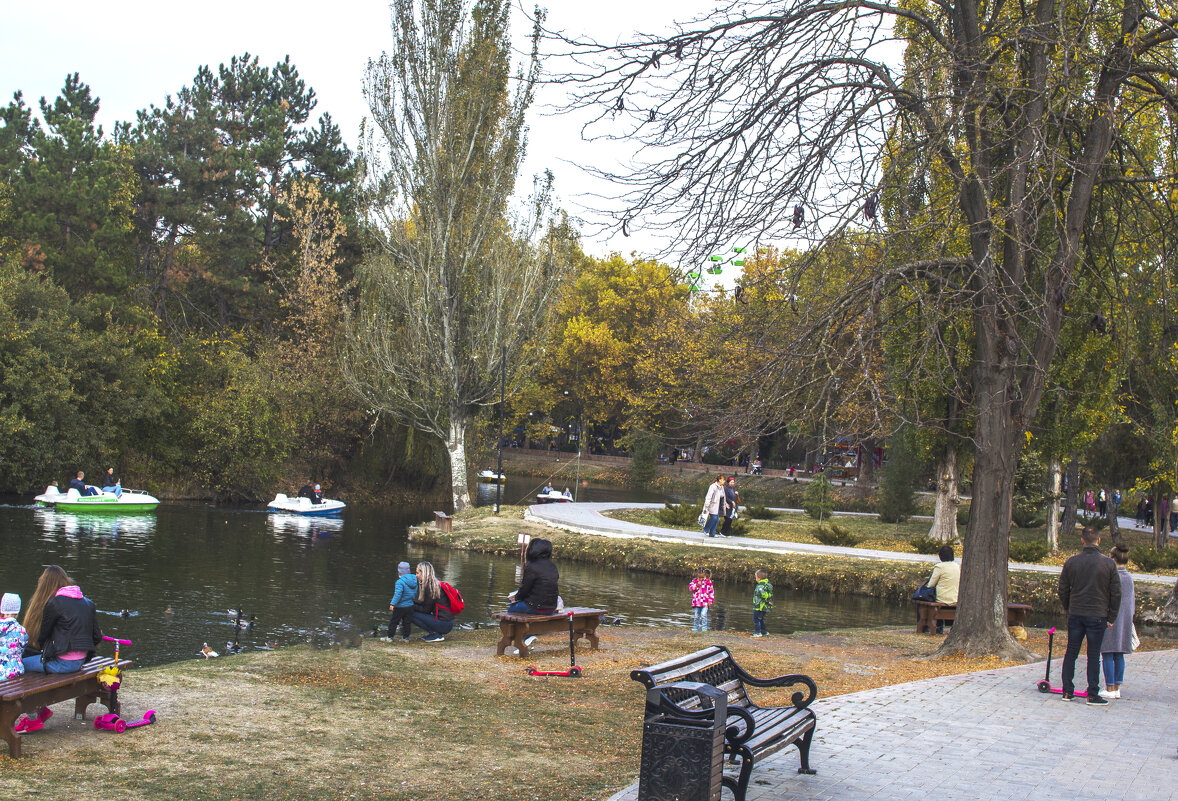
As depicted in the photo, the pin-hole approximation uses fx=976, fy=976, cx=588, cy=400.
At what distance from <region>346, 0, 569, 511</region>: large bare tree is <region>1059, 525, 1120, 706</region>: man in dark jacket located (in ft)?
96.7

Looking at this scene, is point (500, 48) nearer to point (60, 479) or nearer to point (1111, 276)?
point (60, 479)

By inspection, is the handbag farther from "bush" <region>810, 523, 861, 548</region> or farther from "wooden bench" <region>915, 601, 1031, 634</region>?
"bush" <region>810, 523, 861, 548</region>

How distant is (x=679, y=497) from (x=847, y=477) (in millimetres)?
12765

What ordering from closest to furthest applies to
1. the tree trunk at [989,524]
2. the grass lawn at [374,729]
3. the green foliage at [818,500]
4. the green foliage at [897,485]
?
1. the grass lawn at [374,729]
2. the tree trunk at [989,524]
3. the green foliage at [897,485]
4. the green foliage at [818,500]

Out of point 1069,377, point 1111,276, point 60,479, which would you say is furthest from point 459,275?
point 1111,276

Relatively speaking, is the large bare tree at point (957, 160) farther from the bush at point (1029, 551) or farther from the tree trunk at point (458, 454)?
the tree trunk at point (458, 454)

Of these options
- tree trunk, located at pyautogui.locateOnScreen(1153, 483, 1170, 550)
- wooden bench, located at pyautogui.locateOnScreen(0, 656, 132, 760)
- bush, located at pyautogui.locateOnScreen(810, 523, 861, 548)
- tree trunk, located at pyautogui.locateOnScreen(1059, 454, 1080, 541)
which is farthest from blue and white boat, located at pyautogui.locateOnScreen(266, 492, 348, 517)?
wooden bench, located at pyautogui.locateOnScreen(0, 656, 132, 760)

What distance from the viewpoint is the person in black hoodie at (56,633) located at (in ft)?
25.5

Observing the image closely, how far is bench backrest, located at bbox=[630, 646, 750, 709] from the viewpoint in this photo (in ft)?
19.3

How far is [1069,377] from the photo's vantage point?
19.9 meters

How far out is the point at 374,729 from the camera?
8.16 meters

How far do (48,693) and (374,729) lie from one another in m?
2.49

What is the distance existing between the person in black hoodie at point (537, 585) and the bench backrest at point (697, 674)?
18.0 ft

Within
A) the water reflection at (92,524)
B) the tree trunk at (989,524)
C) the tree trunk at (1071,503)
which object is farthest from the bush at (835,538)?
the water reflection at (92,524)
